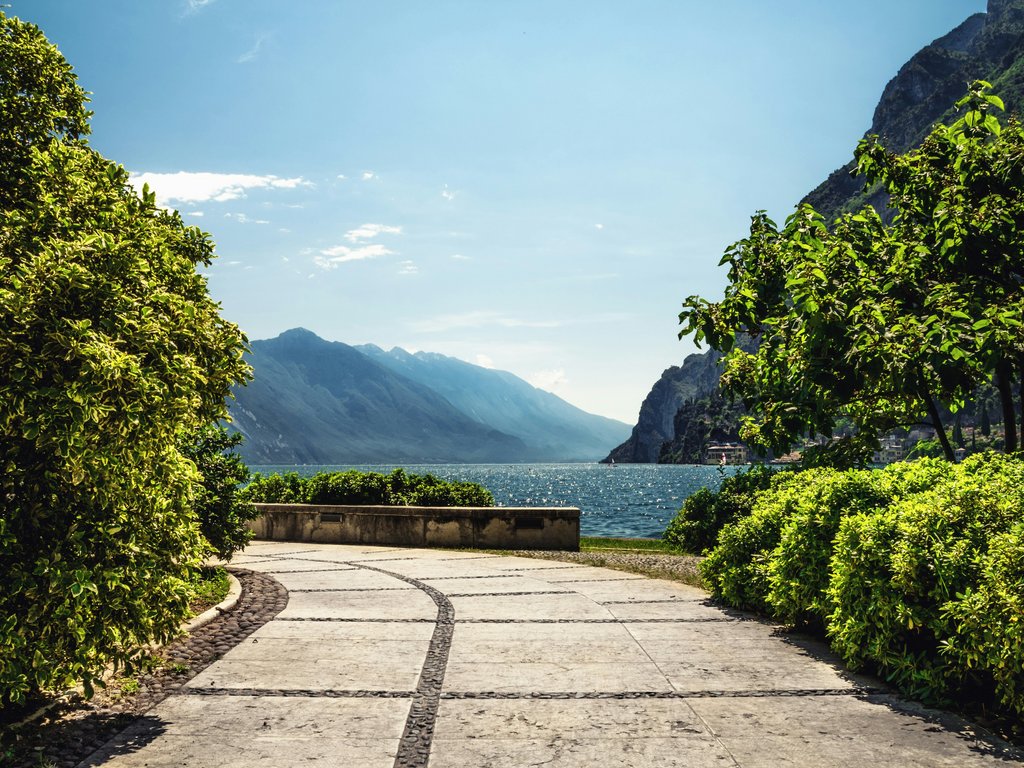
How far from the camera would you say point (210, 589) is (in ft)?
30.6

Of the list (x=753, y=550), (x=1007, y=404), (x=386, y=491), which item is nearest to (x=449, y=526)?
(x=386, y=491)

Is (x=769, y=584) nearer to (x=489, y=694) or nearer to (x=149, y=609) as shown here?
(x=489, y=694)

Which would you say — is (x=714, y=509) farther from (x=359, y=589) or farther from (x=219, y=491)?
(x=219, y=491)

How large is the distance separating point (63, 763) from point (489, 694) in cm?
284

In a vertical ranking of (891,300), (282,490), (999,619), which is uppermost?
(891,300)

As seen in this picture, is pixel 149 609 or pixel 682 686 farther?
pixel 682 686

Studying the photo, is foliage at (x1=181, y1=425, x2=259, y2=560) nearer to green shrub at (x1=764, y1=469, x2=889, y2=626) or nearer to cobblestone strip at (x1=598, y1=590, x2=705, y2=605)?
cobblestone strip at (x1=598, y1=590, x2=705, y2=605)

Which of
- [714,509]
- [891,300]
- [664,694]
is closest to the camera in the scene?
[664,694]

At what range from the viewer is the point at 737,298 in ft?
34.2

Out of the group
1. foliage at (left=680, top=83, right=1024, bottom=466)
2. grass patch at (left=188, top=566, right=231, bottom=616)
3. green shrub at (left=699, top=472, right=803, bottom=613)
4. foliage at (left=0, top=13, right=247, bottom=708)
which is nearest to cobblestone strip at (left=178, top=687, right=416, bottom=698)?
foliage at (left=0, top=13, right=247, bottom=708)

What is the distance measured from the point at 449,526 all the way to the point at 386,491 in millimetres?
2271

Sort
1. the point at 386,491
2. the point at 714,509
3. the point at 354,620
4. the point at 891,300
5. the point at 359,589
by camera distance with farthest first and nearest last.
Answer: the point at 386,491, the point at 714,509, the point at 359,589, the point at 891,300, the point at 354,620

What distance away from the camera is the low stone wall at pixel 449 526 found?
55.3ft

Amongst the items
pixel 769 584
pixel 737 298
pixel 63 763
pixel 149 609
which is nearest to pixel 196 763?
pixel 63 763
